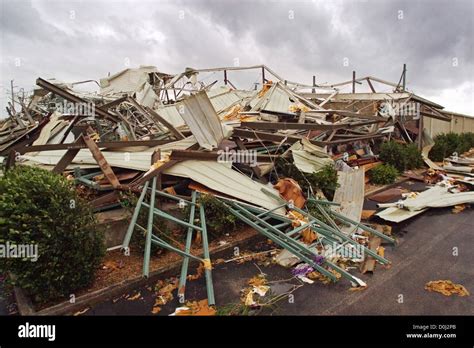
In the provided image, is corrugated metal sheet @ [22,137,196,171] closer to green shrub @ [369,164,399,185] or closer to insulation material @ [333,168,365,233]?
insulation material @ [333,168,365,233]

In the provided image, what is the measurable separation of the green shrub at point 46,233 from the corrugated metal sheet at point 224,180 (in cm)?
208

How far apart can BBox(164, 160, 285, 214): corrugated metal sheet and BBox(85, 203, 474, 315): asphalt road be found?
803mm

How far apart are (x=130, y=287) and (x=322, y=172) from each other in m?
4.48

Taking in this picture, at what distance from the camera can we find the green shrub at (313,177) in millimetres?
6461

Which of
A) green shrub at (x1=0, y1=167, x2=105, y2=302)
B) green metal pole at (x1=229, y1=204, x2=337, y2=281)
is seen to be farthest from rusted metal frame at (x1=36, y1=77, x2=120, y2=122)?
green metal pole at (x1=229, y1=204, x2=337, y2=281)

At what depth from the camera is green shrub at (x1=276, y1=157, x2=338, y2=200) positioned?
6.46 m

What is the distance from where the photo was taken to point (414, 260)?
4.64m

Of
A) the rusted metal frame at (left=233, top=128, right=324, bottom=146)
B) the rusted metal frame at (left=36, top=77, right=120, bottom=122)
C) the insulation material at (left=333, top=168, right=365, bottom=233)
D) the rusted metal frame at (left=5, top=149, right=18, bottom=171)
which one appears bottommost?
the insulation material at (left=333, top=168, right=365, bottom=233)

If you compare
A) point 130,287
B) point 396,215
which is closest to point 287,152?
point 396,215

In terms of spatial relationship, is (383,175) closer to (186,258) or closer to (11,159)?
(186,258)

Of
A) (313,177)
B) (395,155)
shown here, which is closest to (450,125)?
(395,155)

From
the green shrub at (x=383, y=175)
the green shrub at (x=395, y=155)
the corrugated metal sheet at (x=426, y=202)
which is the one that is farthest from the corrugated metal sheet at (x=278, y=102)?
the corrugated metal sheet at (x=426, y=202)

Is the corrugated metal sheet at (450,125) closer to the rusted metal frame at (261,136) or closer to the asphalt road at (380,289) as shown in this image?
the rusted metal frame at (261,136)
